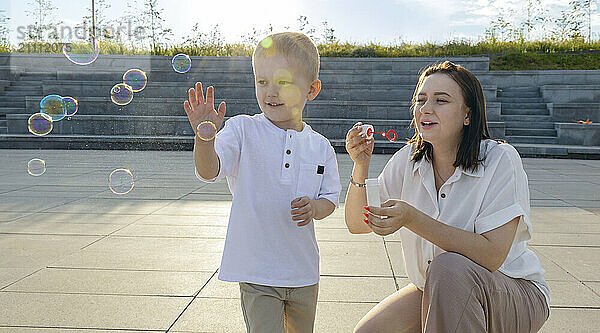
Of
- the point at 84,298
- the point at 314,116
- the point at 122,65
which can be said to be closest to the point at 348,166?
the point at 314,116

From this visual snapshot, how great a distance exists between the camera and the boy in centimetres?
223

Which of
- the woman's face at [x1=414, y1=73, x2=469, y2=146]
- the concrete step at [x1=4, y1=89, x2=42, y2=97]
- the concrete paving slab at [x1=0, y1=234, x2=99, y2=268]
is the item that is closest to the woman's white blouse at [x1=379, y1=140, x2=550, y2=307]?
the woman's face at [x1=414, y1=73, x2=469, y2=146]

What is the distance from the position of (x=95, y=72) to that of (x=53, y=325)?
14578 millimetres

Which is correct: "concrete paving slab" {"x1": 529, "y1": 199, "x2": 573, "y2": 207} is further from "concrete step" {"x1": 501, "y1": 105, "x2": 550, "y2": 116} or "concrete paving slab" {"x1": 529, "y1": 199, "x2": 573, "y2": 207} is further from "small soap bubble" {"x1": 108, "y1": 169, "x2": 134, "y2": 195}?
"concrete step" {"x1": 501, "y1": 105, "x2": 550, "y2": 116}

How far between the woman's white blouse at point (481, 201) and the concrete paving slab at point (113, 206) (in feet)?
12.1

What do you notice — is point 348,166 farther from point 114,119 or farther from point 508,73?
point 508,73

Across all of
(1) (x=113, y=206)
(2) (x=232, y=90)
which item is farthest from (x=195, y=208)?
(2) (x=232, y=90)

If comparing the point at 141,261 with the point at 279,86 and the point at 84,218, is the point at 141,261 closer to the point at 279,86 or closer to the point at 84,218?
the point at 84,218

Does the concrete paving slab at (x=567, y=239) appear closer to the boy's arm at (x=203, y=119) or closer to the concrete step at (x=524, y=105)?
the boy's arm at (x=203, y=119)

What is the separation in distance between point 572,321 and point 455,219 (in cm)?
114

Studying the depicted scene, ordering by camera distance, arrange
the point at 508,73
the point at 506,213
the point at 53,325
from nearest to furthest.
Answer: the point at 506,213
the point at 53,325
the point at 508,73

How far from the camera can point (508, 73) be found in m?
15.2

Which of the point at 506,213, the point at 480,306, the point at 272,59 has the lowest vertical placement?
the point at 480,306

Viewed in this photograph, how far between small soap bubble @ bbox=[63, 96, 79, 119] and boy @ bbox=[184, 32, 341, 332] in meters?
12.1
